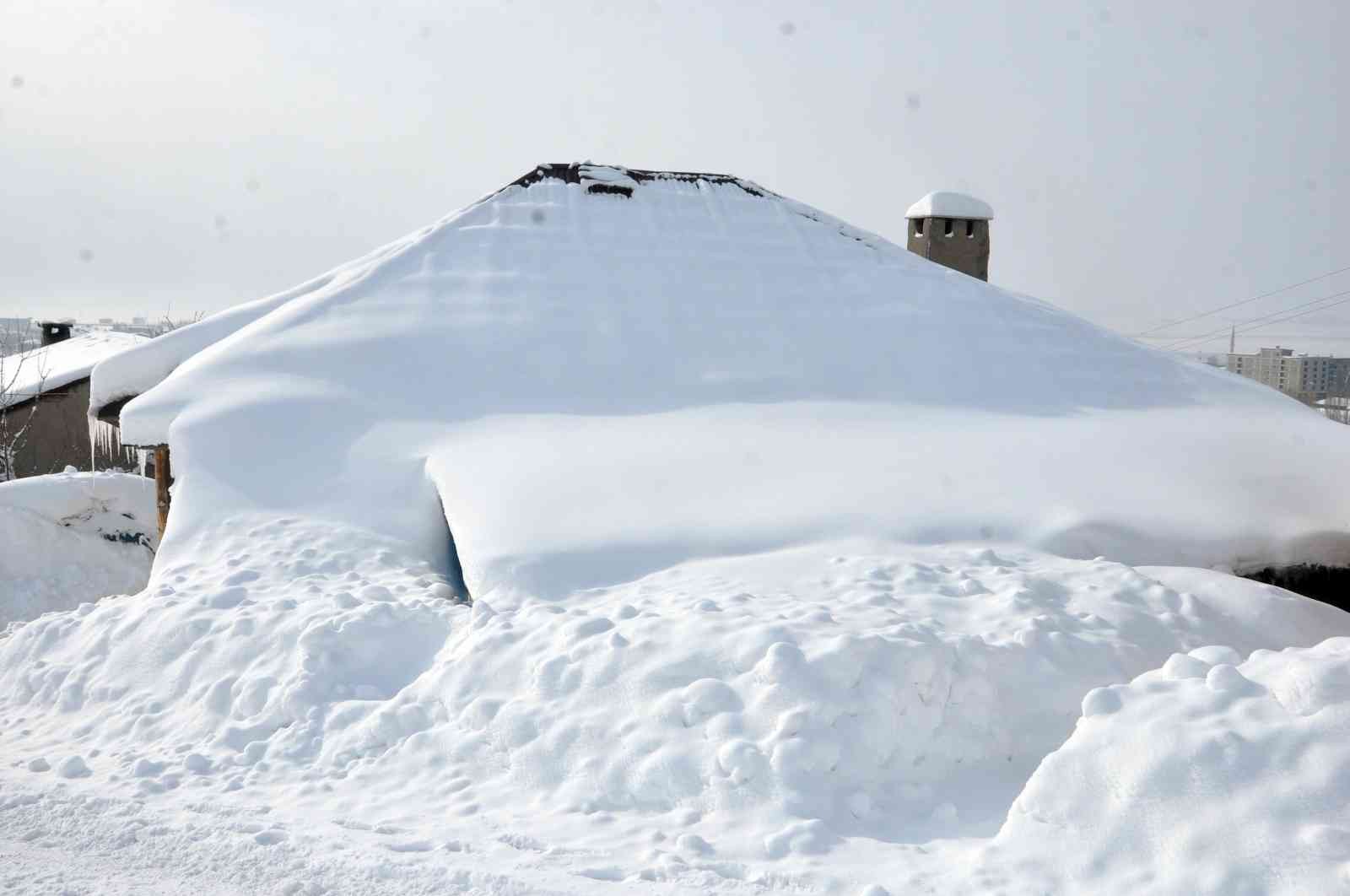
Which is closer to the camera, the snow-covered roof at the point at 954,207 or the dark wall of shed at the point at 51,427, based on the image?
the snow-covered roof at the point at 954,207

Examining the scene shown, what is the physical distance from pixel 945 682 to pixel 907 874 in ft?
3.85

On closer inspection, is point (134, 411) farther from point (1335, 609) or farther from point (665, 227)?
point (1335, 609)

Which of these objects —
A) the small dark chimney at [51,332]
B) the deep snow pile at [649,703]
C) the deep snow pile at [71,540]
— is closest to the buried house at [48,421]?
the small dark chimney at [51,332]

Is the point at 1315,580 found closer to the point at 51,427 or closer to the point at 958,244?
the point at 958,244

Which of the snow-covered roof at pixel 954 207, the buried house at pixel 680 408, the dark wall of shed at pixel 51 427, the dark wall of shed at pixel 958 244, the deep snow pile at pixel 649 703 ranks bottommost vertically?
the dark wall of shed at pixel 51 427

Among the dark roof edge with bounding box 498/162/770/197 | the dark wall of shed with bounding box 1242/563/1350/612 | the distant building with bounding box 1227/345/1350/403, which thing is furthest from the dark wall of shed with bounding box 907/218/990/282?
the distant building with bounding box 1227/345/1350/403

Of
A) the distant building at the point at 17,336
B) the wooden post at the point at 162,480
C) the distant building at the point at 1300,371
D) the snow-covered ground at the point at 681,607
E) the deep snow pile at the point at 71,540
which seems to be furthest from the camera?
the distant building at the point at 1300,371

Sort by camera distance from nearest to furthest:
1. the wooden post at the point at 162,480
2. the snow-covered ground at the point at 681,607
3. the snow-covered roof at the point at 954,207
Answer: the snow-covered ground at the point at 681,607
the wooden post at the point at 162,480
the snow-covered roof at the point at 954,207

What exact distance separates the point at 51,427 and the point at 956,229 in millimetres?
21474

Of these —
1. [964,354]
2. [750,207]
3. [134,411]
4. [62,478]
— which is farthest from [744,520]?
[62,478]

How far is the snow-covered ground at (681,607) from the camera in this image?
405 centimetres

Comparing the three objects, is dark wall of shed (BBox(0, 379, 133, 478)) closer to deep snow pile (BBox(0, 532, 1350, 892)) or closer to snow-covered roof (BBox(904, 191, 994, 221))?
snow-covered roof (BBox(904, 191, 994, 221))

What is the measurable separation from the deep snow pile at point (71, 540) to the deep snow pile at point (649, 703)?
543 cm

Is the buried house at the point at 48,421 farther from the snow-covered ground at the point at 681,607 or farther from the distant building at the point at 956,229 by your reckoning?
the distant building at the point at 956,229
